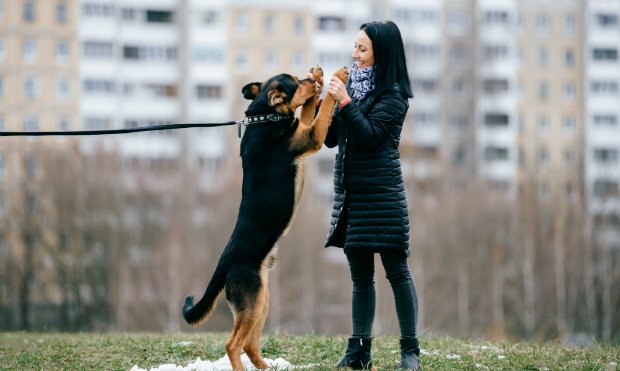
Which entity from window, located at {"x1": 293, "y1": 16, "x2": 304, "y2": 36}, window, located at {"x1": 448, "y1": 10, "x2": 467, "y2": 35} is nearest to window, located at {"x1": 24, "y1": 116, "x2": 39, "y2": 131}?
window, located at {"x1": 293, "y1": 16, "x2": 304, "y2": 36}

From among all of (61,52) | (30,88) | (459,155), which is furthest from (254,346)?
(459,155)

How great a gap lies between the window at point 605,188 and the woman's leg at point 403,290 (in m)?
34.3

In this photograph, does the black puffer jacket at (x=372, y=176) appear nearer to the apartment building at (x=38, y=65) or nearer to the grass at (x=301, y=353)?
the grass at (x=301, y=353)

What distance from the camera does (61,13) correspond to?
148ft

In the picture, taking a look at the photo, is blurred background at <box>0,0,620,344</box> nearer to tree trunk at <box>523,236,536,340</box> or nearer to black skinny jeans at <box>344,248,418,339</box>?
tree trunk at <box>523,236,536,340</box>

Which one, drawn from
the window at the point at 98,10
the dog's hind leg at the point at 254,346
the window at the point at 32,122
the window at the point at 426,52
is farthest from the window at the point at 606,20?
the dog's hind leg at the point at 254,346

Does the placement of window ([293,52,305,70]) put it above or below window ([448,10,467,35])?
below

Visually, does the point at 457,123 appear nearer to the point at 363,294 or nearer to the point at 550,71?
Answer: the point at 550,71

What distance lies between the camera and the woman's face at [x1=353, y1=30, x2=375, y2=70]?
4598 millimetres

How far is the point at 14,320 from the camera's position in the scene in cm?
2988

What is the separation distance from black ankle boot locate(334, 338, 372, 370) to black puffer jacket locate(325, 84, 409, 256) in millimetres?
765

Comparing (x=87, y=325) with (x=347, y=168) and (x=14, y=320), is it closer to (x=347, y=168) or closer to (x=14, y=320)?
(x=14, y=320)

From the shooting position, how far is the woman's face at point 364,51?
4598 mm

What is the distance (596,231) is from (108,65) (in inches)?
1369
